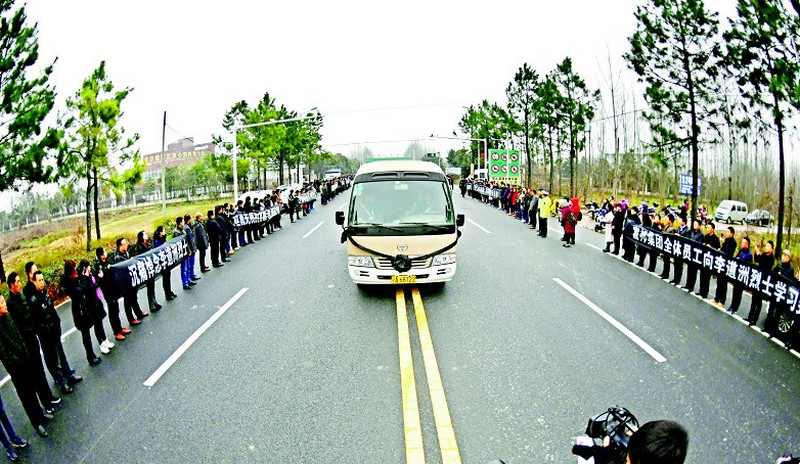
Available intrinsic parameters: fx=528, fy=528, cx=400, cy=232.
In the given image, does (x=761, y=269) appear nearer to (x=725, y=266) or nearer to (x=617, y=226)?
(x=725, y=266)

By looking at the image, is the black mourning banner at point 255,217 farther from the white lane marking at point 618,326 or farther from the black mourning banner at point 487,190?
the black mourning banner at point 487,190

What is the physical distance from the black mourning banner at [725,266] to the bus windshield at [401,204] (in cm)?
528

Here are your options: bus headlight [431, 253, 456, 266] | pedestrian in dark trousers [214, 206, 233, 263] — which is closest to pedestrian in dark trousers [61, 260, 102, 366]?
bus headlight [431, 253, 456, 266]

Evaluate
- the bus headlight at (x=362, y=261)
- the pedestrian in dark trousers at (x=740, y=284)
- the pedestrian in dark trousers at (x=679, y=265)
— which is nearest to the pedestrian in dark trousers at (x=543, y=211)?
the pedestrian in dark trousers at (x=679, y=265)

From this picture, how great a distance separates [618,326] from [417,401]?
4439 millimetres

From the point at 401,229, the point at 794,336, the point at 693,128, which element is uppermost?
the point at 693,128

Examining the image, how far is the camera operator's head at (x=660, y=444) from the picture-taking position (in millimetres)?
2330

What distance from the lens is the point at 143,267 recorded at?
9.73m

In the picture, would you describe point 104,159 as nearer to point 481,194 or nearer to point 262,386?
point 262,386

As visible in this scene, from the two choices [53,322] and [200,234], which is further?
[200,234]

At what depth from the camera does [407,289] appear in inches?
438

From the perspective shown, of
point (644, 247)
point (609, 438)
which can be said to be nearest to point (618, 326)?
point (644, 247)

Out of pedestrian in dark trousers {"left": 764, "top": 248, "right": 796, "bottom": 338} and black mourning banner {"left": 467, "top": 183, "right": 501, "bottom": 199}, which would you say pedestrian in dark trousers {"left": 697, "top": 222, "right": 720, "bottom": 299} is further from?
black mourning banner {"left": 467, "top": 183, "right": 501, "bottom": 199}

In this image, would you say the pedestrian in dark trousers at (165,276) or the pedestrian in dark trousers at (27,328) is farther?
the pedestrian in dark trousers at (165,276)
